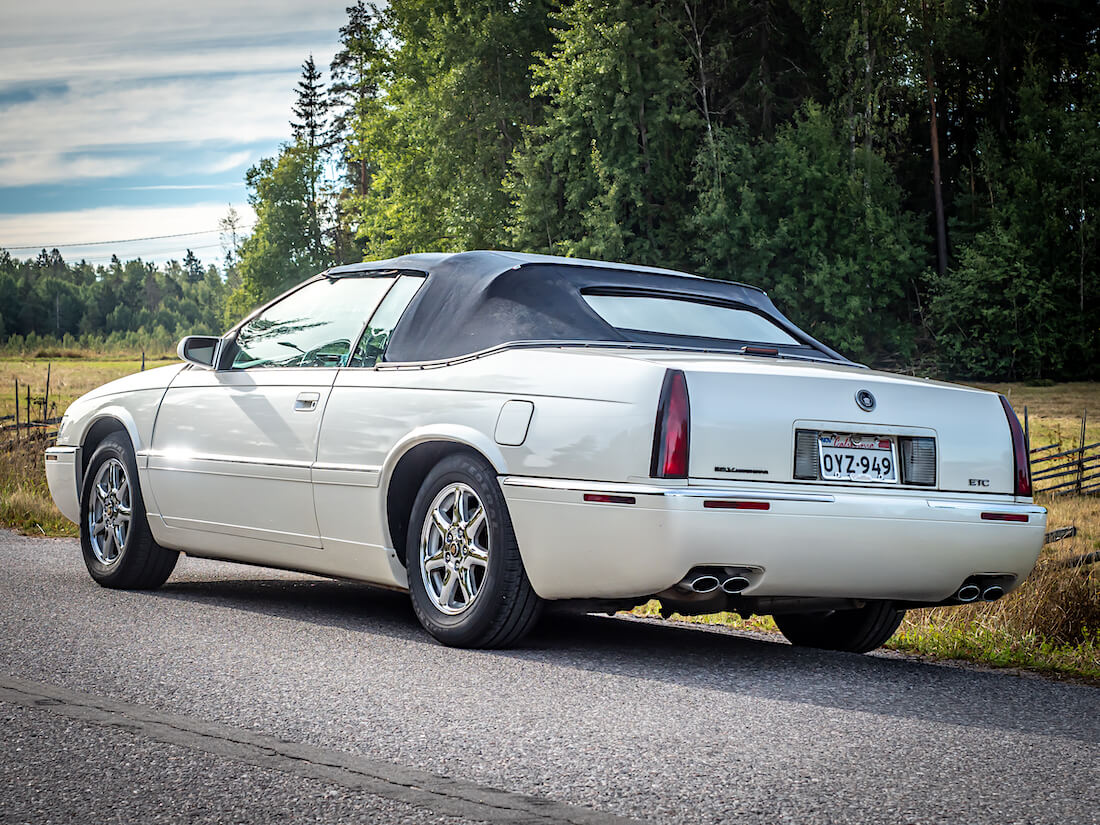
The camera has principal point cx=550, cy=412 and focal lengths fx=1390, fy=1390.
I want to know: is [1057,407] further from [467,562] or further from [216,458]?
[467,562]

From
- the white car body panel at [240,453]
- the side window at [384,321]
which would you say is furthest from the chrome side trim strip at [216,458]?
the side window at [384,321]

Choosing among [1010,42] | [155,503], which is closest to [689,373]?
[155,503]

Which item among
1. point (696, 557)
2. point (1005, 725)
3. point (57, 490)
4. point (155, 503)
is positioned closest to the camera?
point (1005, 725)

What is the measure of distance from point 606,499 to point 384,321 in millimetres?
1853

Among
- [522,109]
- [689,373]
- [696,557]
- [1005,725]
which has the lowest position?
[1005,725]

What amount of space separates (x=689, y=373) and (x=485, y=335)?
1.18 metres

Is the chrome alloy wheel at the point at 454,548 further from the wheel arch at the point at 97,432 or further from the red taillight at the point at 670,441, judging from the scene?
the wheel arch at the point at 97,432

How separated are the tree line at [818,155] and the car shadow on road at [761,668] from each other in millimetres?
38390

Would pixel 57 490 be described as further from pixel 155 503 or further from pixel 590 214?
pixel 590 214

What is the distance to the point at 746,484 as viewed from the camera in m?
5.08

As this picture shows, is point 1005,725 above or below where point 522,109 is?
below

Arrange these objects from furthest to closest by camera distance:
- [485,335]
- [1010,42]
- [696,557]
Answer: [1010,42]
[485,335]
[696,557]

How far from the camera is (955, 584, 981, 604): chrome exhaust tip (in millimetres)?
5527

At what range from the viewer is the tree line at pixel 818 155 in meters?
45.5
